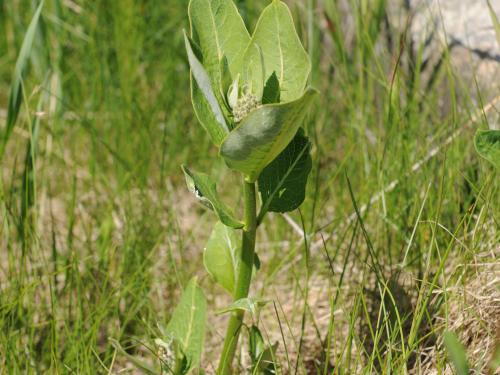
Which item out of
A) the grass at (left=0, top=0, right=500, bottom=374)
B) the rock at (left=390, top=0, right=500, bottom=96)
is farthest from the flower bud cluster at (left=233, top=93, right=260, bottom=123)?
the rock at (left=390, top=0, right=500, bottom=96)

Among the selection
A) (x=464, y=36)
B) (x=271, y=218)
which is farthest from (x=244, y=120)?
(x=271, y=218)

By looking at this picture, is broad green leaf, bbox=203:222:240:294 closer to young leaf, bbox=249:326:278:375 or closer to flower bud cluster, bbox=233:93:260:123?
young leaf, bbox=249:326:278:375

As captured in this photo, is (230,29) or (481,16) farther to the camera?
(481,16)

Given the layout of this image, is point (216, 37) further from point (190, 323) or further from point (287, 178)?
point (190, 323)

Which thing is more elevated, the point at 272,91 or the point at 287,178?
the point at 272,91

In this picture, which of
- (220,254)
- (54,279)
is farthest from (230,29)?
(54,279)

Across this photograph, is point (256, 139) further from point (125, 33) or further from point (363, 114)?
point (125, 33)
